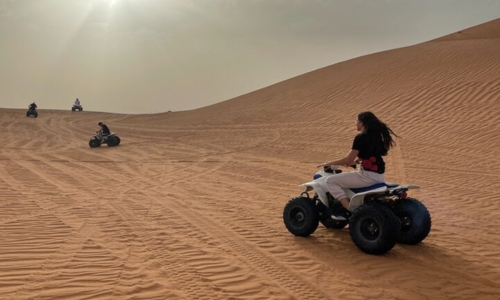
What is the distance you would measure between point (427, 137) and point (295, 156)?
5.20 m

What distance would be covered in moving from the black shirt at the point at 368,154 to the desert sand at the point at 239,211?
3.36 feet

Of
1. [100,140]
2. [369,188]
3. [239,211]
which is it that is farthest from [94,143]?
[369,188]

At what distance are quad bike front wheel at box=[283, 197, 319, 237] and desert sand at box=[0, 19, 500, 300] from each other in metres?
0.13

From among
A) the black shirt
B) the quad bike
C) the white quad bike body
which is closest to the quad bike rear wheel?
the quad bike

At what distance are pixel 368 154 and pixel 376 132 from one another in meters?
0.28

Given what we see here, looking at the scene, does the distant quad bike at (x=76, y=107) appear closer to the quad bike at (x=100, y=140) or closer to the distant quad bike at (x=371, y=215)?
the quad bike at (x=100, y=140)

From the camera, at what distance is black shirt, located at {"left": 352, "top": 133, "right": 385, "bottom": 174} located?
17.7 ft

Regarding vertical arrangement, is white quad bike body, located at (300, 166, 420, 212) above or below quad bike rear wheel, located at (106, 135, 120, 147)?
below

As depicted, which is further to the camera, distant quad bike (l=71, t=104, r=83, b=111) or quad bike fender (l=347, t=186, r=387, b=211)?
distant quad bike (l=71, t=104, r=83, b=111)

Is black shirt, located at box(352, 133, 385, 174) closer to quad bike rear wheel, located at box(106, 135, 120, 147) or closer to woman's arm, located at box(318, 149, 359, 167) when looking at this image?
woman's arm, located at box(318, 149, 359, 167)

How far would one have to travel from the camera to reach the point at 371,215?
5.16 metres

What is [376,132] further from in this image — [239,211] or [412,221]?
[239,211]

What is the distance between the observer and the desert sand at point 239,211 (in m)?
4.29

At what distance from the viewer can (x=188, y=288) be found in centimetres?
409
